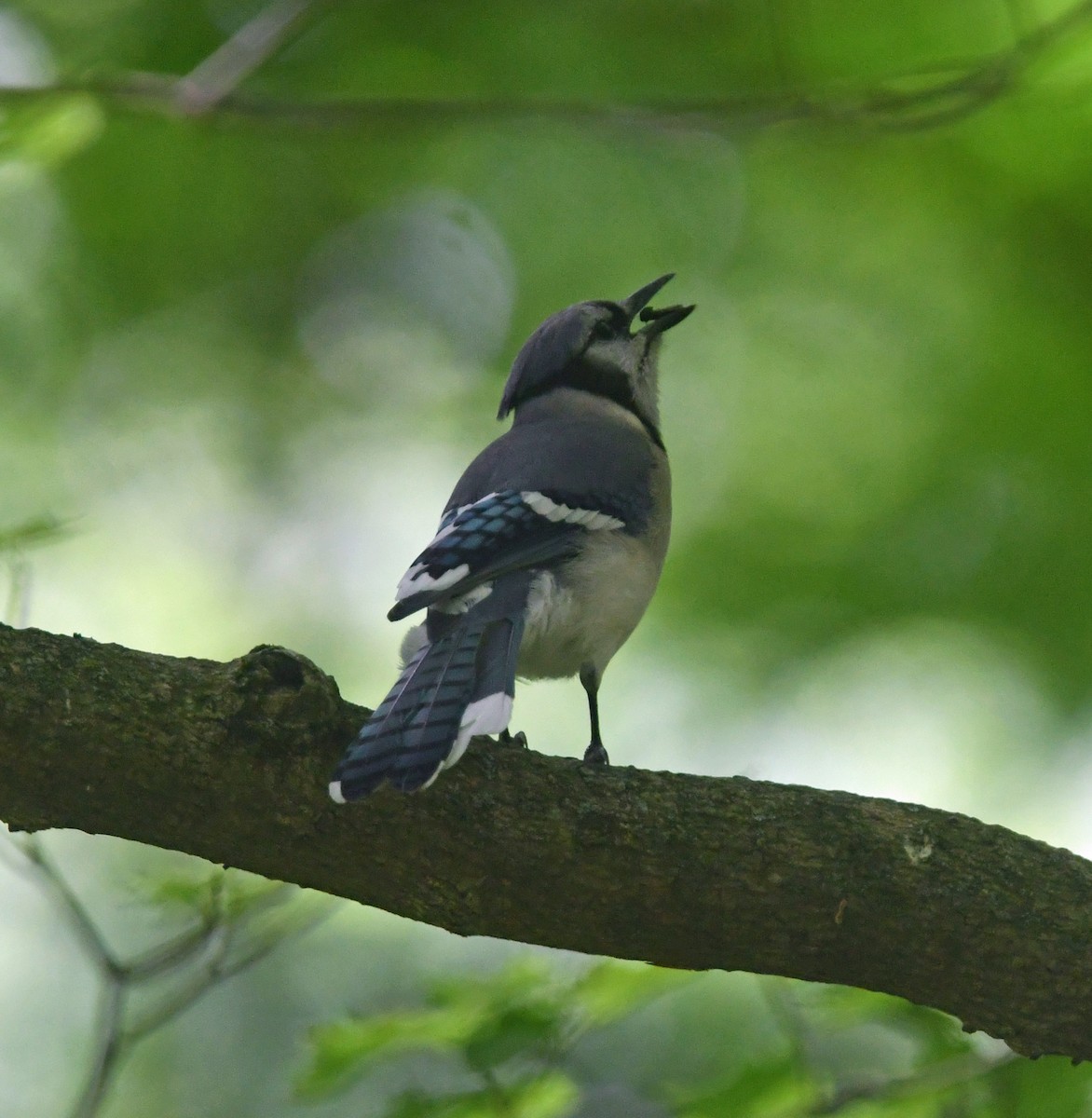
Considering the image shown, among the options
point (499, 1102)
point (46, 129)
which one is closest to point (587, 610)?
point (499, 1102)

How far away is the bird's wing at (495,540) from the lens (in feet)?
9.55

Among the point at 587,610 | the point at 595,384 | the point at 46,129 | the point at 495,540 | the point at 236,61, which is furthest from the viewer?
the point at 595,384

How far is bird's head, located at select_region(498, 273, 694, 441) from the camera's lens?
4.47 meters

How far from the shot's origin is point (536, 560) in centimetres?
318

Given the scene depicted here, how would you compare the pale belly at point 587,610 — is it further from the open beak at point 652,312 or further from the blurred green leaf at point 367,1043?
the open beak at point 652,312

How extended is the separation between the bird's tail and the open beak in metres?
1.87

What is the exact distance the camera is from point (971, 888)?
8.00ft

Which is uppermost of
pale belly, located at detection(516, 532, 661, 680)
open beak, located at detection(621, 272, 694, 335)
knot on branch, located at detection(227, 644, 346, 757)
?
open beak, located at detection(621, 272, 694, 335)

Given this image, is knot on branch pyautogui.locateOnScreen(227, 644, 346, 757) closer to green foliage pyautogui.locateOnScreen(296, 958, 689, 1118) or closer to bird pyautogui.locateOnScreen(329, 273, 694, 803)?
bird pyautogui.locateOnScreen(329, 273, 694, 803)

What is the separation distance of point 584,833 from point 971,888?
0.66 metres

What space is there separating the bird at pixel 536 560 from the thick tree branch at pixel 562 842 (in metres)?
0.12

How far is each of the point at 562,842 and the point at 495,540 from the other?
879mm

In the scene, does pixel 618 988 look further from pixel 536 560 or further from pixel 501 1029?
pixel 536 560

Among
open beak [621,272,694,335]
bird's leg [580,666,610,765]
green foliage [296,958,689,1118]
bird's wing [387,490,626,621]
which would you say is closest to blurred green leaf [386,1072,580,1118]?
green foliage [296,958,689,1118]
